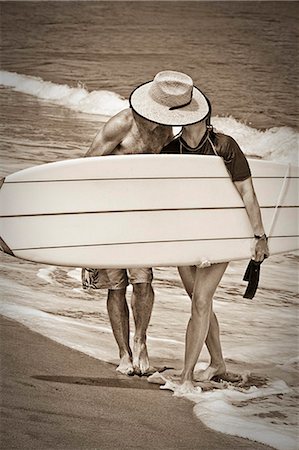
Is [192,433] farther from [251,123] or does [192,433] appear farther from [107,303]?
[251,123]

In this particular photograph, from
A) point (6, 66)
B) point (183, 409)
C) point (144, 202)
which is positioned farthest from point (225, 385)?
point (6, 66)

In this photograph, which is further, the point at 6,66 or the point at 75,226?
the point at 6,66

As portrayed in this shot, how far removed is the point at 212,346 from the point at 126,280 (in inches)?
18.0

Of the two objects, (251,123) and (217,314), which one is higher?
(251,123)

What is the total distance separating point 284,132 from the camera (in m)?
3.97

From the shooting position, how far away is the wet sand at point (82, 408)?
3.82 meters

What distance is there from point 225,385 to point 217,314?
0.98 ft

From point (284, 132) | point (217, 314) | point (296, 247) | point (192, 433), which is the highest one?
point (284, 132)

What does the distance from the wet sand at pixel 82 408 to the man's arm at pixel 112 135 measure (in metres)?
0.83

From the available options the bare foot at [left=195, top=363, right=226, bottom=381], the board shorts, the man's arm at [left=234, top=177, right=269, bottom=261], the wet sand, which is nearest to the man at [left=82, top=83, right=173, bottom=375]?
the board shorts

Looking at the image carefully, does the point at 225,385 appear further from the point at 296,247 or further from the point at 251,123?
the point at 251,123

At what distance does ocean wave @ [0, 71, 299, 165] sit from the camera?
3.91 m

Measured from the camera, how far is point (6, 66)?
3.98 m

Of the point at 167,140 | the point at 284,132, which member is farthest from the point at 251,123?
the point at 167,140
